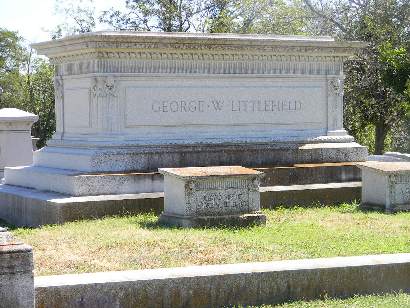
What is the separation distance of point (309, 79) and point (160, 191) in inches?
154

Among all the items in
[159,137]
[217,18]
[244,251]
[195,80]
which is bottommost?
[244,251]

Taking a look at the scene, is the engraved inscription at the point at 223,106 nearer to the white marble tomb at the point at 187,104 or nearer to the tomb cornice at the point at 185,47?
the white marble tomb at the point at 187,104

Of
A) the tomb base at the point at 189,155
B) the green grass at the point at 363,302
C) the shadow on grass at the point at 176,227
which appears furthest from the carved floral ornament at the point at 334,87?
the green grass at the point at 363,302

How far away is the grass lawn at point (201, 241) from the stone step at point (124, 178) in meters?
0.85

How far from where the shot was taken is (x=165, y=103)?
49.6 feet

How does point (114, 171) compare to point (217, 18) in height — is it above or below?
below

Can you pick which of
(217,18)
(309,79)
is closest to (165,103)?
(309,79)

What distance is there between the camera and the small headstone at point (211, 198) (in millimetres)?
12133

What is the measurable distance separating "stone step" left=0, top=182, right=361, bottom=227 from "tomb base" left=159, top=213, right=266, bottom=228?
121cm

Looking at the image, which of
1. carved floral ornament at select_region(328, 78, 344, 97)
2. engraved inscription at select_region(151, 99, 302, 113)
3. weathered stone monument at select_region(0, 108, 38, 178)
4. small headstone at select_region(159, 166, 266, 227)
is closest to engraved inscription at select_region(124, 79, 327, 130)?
engraved inscription at select_region(151, 99, 302, 113)

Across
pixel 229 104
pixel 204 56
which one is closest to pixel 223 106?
pixel 229 104

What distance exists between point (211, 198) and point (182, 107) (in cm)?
332

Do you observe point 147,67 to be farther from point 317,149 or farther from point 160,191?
point 317,149

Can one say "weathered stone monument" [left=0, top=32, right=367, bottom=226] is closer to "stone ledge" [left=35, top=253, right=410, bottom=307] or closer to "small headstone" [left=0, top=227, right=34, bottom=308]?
"stone ledge" [left=35, top=253, right=410, bottom=307]
